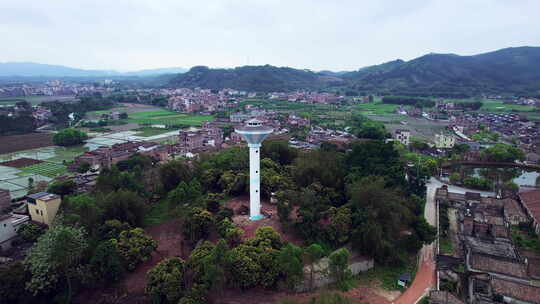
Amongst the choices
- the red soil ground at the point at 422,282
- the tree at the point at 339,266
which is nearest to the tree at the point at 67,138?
the tree at the point at 339,266

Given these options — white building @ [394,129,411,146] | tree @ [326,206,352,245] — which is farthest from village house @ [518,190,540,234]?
white building @ [394,129,411,146]

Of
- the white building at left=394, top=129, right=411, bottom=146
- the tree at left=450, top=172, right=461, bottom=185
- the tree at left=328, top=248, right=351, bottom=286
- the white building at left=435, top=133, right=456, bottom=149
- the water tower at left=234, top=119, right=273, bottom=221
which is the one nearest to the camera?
the tree at left=328, top=248, right=351, bottom=286

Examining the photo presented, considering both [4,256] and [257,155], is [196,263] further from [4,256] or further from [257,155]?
[4,256]

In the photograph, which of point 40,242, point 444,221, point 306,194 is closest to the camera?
point 40,242

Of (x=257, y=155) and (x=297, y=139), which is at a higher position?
(x=257, y=155)

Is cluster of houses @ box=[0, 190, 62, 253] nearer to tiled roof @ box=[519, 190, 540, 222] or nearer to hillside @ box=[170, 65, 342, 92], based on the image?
tiled roof @ box=[519, 190, 540, 222]

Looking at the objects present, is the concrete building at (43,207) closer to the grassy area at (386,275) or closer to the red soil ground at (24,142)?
the grassy area at (386,275)

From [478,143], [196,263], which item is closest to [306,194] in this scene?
[196,263]
